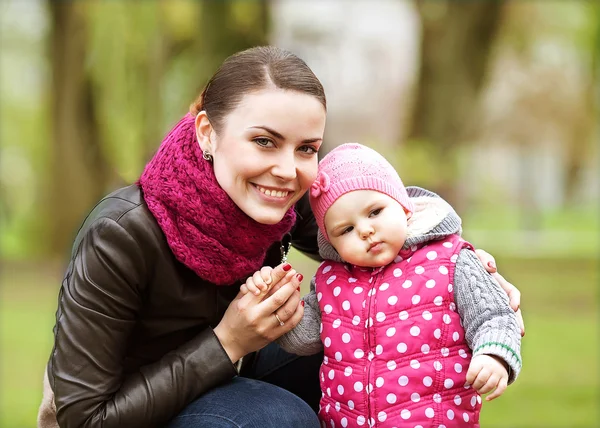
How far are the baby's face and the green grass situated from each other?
3.66 m

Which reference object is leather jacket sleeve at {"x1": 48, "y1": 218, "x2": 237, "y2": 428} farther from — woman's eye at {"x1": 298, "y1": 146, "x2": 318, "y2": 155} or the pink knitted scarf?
woman's eye at {"x1": 298, "y1": 146, "x2": 318, "y2": 155}

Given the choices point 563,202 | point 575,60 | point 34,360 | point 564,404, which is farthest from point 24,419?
point 563,202

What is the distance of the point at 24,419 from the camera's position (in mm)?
5695

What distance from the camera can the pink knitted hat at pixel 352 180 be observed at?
2229mm

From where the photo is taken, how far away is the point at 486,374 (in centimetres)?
196

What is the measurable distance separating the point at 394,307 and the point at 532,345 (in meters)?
6.07

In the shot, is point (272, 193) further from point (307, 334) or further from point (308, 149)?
point (307, 334)

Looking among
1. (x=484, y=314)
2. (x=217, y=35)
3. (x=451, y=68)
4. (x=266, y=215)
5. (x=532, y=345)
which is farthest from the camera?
(x=217, y=35)

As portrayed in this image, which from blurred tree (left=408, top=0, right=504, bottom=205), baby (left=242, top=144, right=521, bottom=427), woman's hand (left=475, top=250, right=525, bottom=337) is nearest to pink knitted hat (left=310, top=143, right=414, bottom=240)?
baby (left=242, top=144, right=521, bottom=427)

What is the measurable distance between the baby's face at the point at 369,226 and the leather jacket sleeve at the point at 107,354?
0.46 m

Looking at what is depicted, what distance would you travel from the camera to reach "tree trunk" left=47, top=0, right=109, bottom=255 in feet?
43.9

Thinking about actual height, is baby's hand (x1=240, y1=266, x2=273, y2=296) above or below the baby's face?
below

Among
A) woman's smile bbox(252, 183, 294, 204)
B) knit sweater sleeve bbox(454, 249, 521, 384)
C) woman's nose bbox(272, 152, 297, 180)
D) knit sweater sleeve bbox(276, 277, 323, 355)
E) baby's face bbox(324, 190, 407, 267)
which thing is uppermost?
woman's nose bbox(272, 152, 297, 180)

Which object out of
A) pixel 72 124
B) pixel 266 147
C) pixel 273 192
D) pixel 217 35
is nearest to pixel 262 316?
pixel 273 192
